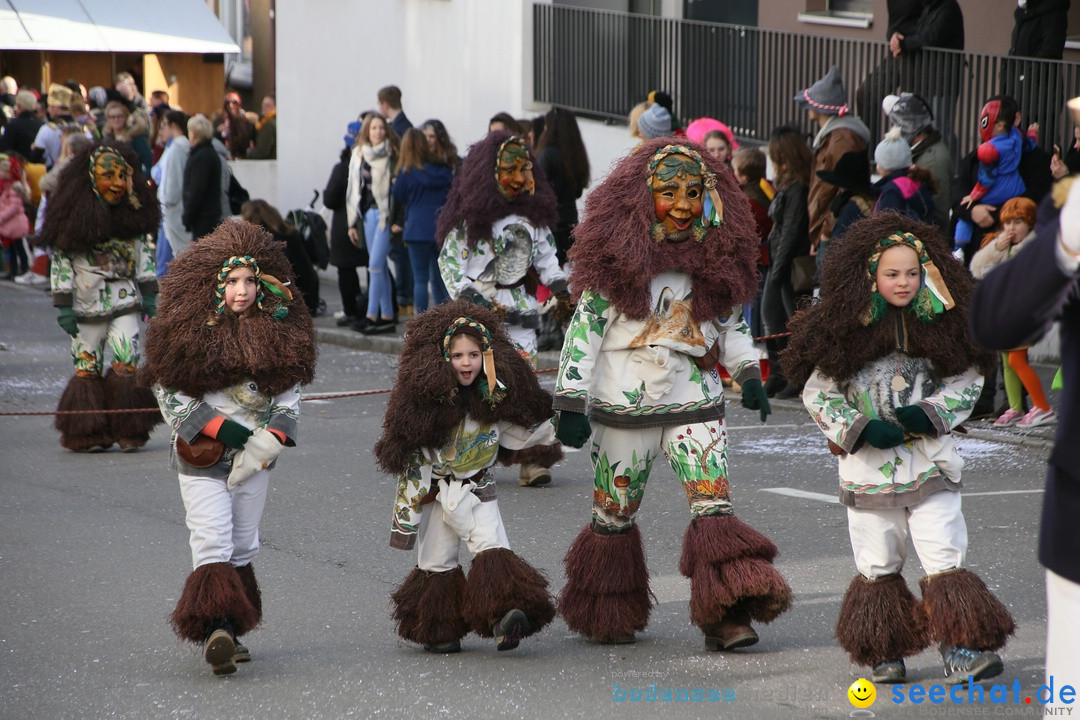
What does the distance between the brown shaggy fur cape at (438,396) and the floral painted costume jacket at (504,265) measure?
319 centimetres

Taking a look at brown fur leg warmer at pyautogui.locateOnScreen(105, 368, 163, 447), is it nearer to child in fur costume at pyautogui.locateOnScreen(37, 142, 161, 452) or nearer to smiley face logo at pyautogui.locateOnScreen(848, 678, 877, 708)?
child in fur costume at pyautogui.locateOnScreen(37, 142, 161, 452)

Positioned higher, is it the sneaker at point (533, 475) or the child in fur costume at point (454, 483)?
the child in fur costume at point (454, 483)

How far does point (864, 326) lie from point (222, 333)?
232cm

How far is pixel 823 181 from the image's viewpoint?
405 inches

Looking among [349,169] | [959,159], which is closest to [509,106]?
[349,169]

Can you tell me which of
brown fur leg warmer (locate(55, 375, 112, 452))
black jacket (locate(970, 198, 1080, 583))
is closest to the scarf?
brown fur leg warmer (locate(55, 375, 112, 452))

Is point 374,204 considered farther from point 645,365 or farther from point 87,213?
point 645,365

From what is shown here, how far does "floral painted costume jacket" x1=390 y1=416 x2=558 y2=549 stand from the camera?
5645mm

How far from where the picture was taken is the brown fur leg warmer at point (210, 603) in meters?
5.43

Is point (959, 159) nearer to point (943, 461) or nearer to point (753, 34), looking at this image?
point (753, 34)

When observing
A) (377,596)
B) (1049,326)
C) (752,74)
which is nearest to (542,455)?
(377,596)

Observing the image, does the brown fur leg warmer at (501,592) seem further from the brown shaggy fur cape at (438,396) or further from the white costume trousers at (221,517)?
the white costume trousers at (221,517)

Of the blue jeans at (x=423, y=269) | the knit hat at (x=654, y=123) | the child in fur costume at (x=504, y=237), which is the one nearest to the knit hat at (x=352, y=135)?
the blue jeans at (x=423, y=269)

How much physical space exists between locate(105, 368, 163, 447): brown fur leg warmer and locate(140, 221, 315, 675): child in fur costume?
14.5 feet
